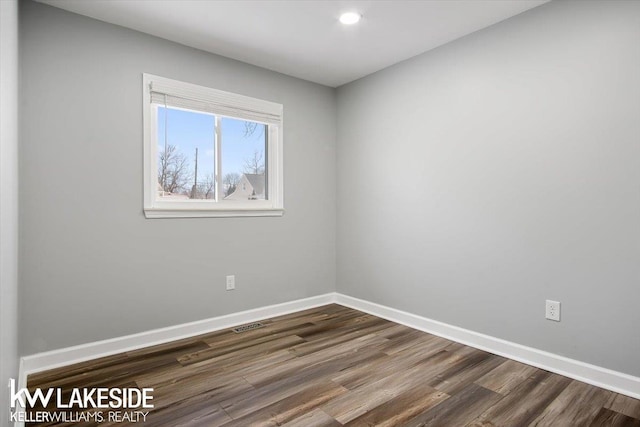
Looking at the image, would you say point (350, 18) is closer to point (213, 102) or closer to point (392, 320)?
point (213, 102)

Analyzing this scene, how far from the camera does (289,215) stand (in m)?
3.64

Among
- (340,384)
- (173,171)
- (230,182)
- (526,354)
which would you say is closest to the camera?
(340,384)

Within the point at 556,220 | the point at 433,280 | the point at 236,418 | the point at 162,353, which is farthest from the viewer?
the point at 433,280

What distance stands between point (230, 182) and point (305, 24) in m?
1.49

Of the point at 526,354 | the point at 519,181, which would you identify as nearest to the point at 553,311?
the point at 526,354

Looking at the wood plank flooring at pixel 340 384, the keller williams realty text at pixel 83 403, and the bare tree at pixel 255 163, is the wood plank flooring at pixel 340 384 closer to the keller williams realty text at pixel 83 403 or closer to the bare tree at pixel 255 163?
the keller williams realty text at pixel 83 403

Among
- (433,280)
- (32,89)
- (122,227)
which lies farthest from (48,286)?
(433,280)

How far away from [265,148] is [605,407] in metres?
3.16

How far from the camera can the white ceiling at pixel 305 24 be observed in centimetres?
237

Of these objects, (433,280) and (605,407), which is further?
(433,280)

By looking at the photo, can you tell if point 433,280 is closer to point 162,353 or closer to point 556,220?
point 556,220

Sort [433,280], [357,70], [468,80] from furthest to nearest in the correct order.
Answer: [357,70]
[433,280]
[468,80]

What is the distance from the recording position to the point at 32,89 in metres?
2.31

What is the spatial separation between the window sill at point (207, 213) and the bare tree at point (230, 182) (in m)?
0.21
